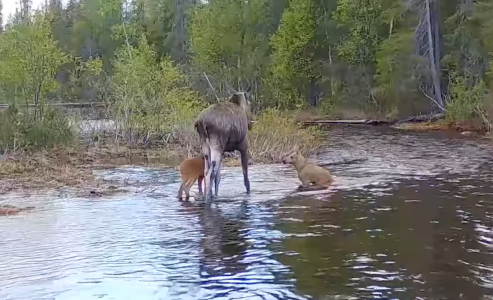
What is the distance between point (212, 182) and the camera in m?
12.5

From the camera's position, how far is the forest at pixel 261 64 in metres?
23.0

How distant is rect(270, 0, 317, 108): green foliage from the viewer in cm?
4988

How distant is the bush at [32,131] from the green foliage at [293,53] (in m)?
28.3

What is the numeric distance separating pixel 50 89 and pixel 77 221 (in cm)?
1357

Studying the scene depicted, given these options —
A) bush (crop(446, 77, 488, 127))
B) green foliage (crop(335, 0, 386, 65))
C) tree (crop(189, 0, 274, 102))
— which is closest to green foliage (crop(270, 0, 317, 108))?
tree (crop(189, 0, 274, 102))

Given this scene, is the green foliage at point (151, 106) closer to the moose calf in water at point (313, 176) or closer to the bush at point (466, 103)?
the moose calf in water at point (313, 176)

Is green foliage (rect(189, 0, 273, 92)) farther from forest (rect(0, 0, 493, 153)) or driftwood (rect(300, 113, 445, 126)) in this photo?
driftwood (rect(300, 113, 445, 126))

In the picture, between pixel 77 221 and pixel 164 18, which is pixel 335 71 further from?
pixel 77 221

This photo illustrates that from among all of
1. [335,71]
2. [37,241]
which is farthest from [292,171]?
[335,71]

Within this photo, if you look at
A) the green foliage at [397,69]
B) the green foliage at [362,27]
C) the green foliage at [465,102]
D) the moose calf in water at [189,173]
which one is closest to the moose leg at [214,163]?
the moose calf in water at [189,173]

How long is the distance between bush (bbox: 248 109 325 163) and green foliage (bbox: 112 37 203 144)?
296cm

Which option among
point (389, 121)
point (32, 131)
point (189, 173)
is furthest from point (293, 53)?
point (189, 173)

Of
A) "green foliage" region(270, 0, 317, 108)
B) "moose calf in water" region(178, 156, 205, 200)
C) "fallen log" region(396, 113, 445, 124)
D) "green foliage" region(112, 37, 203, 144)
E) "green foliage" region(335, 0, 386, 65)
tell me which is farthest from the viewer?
"green foliage" region(270, 0, 317, 108)

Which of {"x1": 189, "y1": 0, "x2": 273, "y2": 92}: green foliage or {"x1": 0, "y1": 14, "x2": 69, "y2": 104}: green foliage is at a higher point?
{"x1": 189, "y1": 0, "x2": 273, "y2": 92}: green foliage
